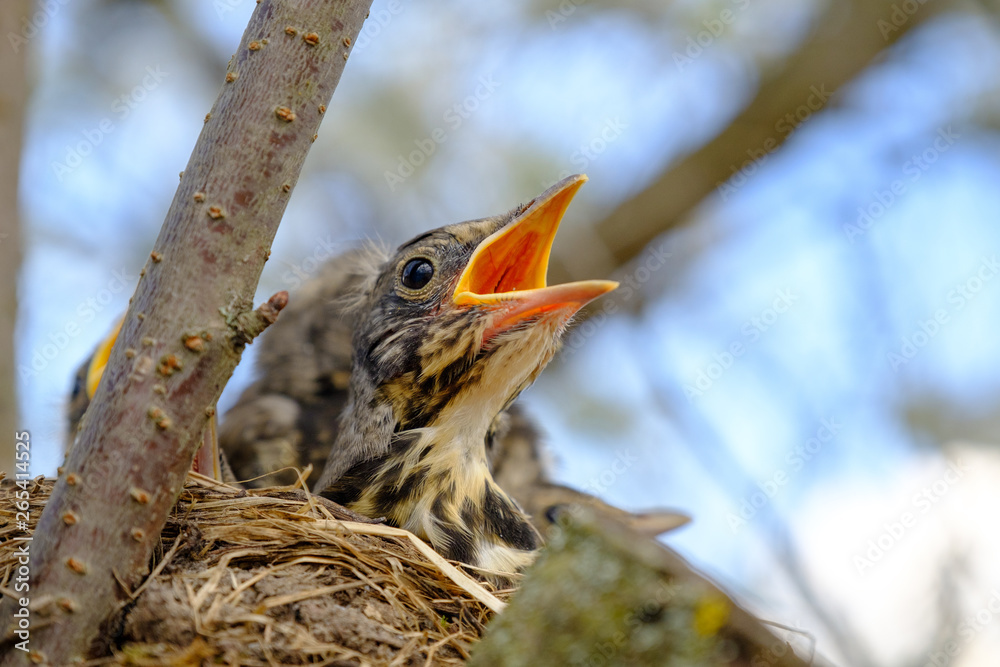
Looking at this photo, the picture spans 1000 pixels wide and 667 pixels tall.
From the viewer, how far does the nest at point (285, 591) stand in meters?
1.80

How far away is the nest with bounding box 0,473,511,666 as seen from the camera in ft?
5.90

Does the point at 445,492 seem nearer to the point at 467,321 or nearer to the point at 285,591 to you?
the point at 467,321

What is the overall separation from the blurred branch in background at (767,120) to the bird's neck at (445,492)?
6.04 ft

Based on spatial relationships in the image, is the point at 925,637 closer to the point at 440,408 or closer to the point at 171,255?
the point at 440,408

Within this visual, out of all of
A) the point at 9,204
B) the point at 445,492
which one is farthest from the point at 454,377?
the point at 9,204

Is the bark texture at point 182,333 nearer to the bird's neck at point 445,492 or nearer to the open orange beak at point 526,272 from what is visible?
the open orange beak at point 526,272

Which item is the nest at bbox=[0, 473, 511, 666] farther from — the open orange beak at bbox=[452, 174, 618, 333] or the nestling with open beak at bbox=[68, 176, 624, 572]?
the open orange beak at bbox=[452, 174, 618, 333]

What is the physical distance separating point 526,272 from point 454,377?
0.46m

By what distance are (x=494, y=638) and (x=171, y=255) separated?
3.32 feet

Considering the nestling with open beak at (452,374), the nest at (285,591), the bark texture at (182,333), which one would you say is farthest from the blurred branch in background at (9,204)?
the bark texture at (182,333)

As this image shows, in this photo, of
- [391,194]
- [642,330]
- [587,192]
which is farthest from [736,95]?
[391,194]

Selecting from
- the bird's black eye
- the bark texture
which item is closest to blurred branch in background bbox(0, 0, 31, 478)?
the bird's black eye

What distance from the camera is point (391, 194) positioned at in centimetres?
539

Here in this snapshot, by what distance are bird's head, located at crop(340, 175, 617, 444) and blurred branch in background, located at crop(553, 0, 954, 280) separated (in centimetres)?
162
